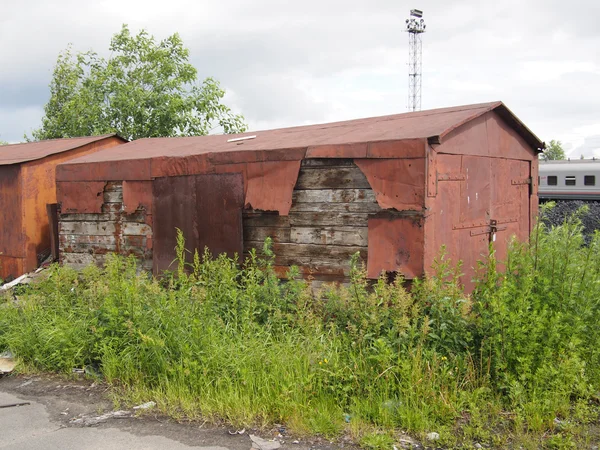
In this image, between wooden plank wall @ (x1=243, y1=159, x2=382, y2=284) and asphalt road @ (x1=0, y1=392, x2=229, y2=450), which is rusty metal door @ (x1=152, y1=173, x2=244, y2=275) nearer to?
wooden plank wall @ (x1=243, y1=159, x2=382, y2=284)

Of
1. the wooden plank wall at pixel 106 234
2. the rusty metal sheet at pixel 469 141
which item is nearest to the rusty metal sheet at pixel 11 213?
the wooden plank wall at pixel 106 234

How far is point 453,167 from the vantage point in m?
6.11

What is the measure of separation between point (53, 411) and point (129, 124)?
13.7 meters

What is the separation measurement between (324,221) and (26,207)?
587 cm

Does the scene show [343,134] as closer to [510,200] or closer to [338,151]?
[338,151]

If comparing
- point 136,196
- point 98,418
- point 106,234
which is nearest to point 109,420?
point 98,418

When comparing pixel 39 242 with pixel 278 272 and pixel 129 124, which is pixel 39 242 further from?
pixel 129 124

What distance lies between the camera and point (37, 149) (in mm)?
→ 10586

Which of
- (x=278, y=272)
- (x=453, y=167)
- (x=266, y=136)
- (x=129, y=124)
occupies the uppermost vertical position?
(x=129, y=124)

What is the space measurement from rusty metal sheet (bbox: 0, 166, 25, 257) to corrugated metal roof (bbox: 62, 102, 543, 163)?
Answer: 1.57 meters

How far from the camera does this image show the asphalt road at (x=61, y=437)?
397 centimetres

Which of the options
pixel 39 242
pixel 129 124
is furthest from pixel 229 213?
pixel 129 124

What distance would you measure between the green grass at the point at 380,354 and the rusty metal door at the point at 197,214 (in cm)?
137

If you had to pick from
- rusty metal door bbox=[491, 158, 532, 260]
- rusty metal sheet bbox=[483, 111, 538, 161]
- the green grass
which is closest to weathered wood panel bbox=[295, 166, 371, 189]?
the green grass
